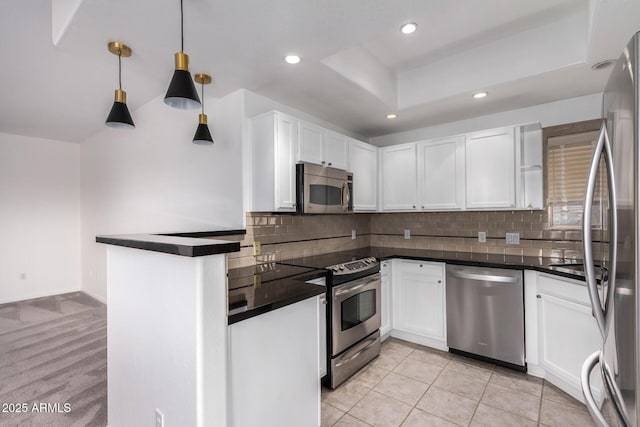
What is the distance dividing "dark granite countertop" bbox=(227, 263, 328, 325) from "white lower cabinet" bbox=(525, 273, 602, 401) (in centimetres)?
186

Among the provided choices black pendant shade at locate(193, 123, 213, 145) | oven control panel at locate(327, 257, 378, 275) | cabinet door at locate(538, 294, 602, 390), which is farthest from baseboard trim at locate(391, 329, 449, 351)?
black pendant shade at locate(193, 123, 213, 145)

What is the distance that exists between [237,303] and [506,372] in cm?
257

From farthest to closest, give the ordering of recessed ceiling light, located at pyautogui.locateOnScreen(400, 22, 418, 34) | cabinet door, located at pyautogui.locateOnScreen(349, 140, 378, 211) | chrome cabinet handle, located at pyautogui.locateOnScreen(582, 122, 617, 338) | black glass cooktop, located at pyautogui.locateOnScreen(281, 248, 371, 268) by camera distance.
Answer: cabinet door, located at pyautogui.locateOnScreen(349, 140, 378, 211) → black glass cooktop, located at pyautogui.locateOnScreen(281, 248, 371, 268) → recessed ceiling light, located at pyautogui.locateOnScreen(400, 22, 418, 34) → chrome cabinet handle, located at pyautogui.locateOnScreen(582, 122, 617, 338)

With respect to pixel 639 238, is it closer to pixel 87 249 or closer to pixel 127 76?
pixel 127 76

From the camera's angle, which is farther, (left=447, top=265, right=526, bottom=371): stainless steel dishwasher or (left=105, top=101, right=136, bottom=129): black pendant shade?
(left=447, top=265, right=526, bottom=371): stainless steel dishwasher

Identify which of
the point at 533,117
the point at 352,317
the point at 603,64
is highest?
the point at 603,64

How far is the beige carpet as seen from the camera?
2150mm

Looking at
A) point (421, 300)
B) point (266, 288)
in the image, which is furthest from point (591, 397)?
point (421, 300)

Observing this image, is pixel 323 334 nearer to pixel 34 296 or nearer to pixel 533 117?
pixel 533 117

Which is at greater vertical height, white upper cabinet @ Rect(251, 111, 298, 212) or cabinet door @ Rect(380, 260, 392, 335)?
white upper cabinet @ Rect(251, 111, 298, 212)

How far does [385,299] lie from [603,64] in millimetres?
2701

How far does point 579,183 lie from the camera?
9.49 feet

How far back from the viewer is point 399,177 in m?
3.72

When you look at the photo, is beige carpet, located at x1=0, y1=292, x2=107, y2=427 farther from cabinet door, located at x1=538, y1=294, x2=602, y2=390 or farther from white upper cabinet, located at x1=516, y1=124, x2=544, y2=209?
white upper cabinet, located at x1=516, y1=124, x2=544, y2=209
